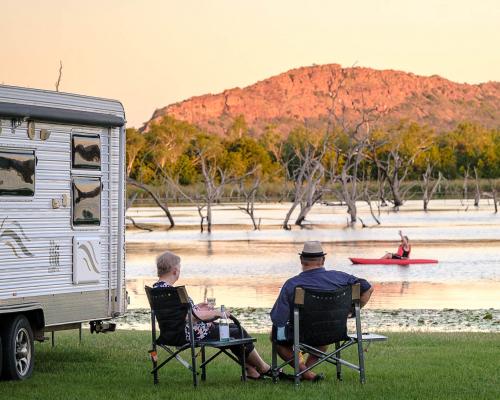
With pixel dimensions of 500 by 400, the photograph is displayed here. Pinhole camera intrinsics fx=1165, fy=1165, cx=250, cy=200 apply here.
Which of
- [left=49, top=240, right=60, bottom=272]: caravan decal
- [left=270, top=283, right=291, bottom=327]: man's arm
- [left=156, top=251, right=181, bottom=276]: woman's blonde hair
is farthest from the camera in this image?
[left=49, top=240, right=60, bottom=272]: caravan decal

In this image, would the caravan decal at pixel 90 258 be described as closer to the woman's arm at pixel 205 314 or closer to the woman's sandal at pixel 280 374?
the woman's arm at pixel 205 314

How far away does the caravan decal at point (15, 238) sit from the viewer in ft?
31.0

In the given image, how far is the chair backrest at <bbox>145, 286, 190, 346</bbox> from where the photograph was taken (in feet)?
29.1

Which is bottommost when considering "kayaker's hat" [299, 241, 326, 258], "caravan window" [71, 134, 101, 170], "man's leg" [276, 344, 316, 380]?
"man's leg" [276, 344, 316, 380]

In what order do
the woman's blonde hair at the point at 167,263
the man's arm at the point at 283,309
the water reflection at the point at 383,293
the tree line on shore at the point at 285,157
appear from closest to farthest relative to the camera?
the man's arm at the point at 283,309
the woman's blonde hair at the point at 167,263
the water reflection at the point at 383,293
the tree line on shore at the point at 285,157

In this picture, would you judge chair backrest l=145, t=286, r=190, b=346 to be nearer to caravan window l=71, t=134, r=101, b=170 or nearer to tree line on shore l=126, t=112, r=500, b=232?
caravan window l=71, t=134, r=101, b=170

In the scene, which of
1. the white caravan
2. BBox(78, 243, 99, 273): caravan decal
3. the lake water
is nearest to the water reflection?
the lake water

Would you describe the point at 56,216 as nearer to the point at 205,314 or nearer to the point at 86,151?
the point at 86,151

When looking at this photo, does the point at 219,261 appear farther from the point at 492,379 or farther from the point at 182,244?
the point at 492,379

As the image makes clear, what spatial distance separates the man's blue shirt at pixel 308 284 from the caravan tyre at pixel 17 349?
6.99 ft

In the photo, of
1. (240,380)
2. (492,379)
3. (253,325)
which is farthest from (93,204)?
(253,325)

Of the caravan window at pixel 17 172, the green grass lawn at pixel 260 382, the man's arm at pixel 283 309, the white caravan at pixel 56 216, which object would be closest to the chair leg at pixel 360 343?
the green grass lawn at pixel 260 382

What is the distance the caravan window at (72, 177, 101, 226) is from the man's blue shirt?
231 centimetres

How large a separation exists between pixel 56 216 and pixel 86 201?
1.31 feet
